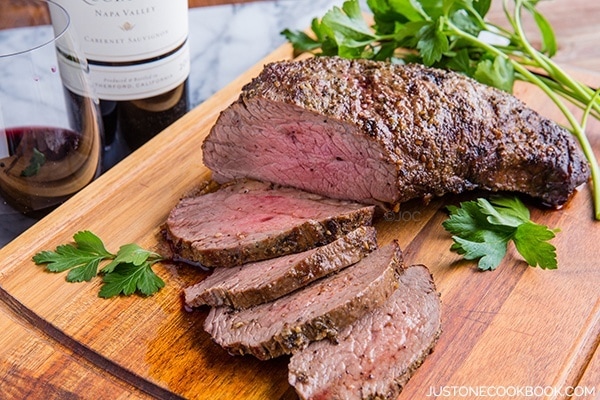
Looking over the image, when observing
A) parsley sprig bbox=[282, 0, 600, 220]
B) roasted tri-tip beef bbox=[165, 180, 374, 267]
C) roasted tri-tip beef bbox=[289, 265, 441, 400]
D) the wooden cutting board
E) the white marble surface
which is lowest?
the white marble surface

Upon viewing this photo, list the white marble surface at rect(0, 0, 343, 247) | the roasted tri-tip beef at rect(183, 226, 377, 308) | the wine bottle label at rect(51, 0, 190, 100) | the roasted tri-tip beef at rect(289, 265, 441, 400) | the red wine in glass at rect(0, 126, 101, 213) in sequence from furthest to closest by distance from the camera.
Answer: the white marble surface at rect(0, 0, 343, 247) < the wine bottle label at rect(51, 0, 190, 100) < the red wine in glass at rect(0, 126, 101, 213) < the roasted tri-tip beef at rect(183, 226, 377, 308) < the roasted tri-tip beef at rect(289, 265, 441, 400)

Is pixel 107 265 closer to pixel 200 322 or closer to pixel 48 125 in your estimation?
pixel 200 322

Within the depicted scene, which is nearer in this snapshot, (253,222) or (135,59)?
(253,222)

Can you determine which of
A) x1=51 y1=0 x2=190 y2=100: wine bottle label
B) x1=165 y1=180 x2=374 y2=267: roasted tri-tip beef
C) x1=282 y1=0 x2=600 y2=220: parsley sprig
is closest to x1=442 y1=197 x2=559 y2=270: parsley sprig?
x1=165 y1=180 x2=374 y2=267: roasted tri-tip beef

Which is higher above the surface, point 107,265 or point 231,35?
point 107,265

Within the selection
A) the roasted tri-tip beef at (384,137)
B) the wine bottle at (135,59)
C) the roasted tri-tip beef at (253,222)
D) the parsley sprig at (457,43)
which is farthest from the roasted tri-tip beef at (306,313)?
the wine bottle at (135,59)

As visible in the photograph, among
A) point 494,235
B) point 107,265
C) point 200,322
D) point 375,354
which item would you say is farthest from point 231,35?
point 375,354

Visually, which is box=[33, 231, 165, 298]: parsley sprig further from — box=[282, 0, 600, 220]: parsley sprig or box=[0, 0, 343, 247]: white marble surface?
box=[0, 0, 343, 247]: white marble surface
